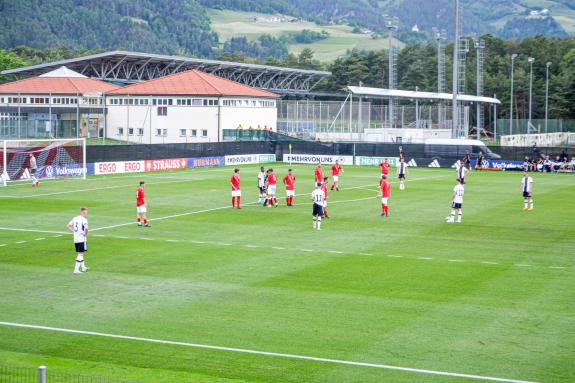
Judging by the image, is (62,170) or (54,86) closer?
(62,170)

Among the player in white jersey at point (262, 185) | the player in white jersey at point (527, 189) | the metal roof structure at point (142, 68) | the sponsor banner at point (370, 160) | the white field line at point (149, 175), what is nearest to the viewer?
the player in white jersey at point (527, 189)

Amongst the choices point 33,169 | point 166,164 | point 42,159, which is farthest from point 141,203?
point 166,164

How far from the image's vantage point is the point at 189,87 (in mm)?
85250

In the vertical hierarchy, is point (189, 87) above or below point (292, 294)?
above

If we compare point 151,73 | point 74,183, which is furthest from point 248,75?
point 74,183

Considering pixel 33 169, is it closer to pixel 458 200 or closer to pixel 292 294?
pixel 458 200

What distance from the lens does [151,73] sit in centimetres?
10769

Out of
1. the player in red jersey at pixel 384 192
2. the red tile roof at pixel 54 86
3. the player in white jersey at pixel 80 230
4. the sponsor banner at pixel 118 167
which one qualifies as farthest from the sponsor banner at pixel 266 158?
the player in white jersey at pixel 80 230

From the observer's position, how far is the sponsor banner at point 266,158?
77375mm

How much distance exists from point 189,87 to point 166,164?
2067 centimetres

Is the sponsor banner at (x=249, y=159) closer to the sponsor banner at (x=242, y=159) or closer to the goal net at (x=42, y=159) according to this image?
Result: the sponsor banner at (x=242, y=159)

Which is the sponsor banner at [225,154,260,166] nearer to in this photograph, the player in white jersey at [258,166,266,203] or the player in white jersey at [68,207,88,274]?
the player in white jersey at [258,166,266,203]

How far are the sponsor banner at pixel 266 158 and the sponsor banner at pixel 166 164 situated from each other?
10639 mm

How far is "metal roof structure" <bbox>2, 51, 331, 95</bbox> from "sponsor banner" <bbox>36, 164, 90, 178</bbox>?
3659cm
